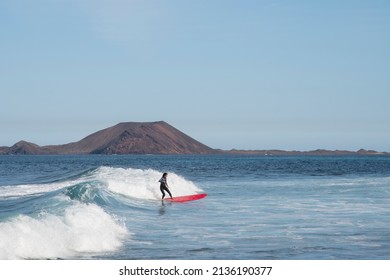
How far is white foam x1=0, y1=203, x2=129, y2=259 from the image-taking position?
51.3ft

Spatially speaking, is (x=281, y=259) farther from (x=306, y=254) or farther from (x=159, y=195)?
(x=159, y=195)

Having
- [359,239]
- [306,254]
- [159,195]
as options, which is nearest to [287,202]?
[159,195]

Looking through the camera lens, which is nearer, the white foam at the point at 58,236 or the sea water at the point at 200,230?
the white foam at the point at 58,236

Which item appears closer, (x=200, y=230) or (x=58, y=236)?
(x=58, y=236)

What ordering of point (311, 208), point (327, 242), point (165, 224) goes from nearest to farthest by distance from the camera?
point (327, 242) < point (165, 224) < point (311, 208)

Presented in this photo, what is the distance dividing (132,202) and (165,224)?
10574mm

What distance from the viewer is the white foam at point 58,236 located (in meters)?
15.6

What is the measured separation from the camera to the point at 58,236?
57.2 feet

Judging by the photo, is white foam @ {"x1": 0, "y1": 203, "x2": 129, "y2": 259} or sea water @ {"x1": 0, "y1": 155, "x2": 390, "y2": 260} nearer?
white foam @ {"x1": 0, "y1": 203, "x2": 129, "y2": 259}

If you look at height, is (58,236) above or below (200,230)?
above

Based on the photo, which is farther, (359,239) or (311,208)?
(311,208)

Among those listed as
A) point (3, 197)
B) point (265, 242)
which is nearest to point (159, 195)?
point (3, 197)

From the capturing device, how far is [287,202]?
31.8 metres
